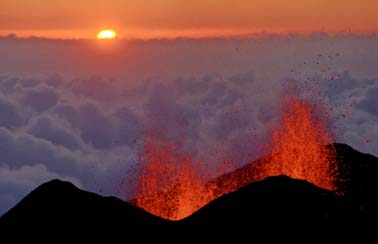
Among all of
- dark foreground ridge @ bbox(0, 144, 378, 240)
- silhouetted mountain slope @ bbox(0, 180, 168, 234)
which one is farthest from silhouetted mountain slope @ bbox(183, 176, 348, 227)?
silhouetted mountain slope @ bbox(0, 180, 168, 234)

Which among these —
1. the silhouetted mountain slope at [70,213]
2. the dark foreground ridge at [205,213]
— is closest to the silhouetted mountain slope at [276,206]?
the dark foreground ridge at [205,213]

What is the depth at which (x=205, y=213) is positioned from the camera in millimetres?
60906

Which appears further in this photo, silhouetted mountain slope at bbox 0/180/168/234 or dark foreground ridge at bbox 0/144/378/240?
silhouetted mountain slope at bbox 0/180/168/234

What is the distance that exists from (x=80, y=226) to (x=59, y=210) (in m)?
2.74

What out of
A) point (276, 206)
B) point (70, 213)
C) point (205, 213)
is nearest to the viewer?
point (276, 206)

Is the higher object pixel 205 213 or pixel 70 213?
pixel 70 213

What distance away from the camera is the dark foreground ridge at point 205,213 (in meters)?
58.4

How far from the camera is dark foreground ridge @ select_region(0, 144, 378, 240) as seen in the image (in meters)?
58.4

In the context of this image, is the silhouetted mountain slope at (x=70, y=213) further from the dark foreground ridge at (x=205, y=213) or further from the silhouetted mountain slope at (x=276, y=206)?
the silhouetted mountain slope at (x=276, y=206)

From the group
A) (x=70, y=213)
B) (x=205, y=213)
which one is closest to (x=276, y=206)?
(x=205, y=213)

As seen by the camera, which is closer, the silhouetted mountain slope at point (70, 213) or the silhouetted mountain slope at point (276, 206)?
the silhouetted mountain slope at point (276, 206)

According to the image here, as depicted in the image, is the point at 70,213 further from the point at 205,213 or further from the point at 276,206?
the point at 276,206

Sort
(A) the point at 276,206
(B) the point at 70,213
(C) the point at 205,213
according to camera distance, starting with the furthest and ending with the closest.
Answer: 1. (B) the point at 70,213
2. (C) the point at 205,213
3. (A) the point at 276,206

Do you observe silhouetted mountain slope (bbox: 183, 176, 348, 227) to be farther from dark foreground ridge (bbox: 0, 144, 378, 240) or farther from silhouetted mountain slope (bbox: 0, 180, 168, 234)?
silhouetted mountain slope (bbox: 0, 180, 168, 234)
